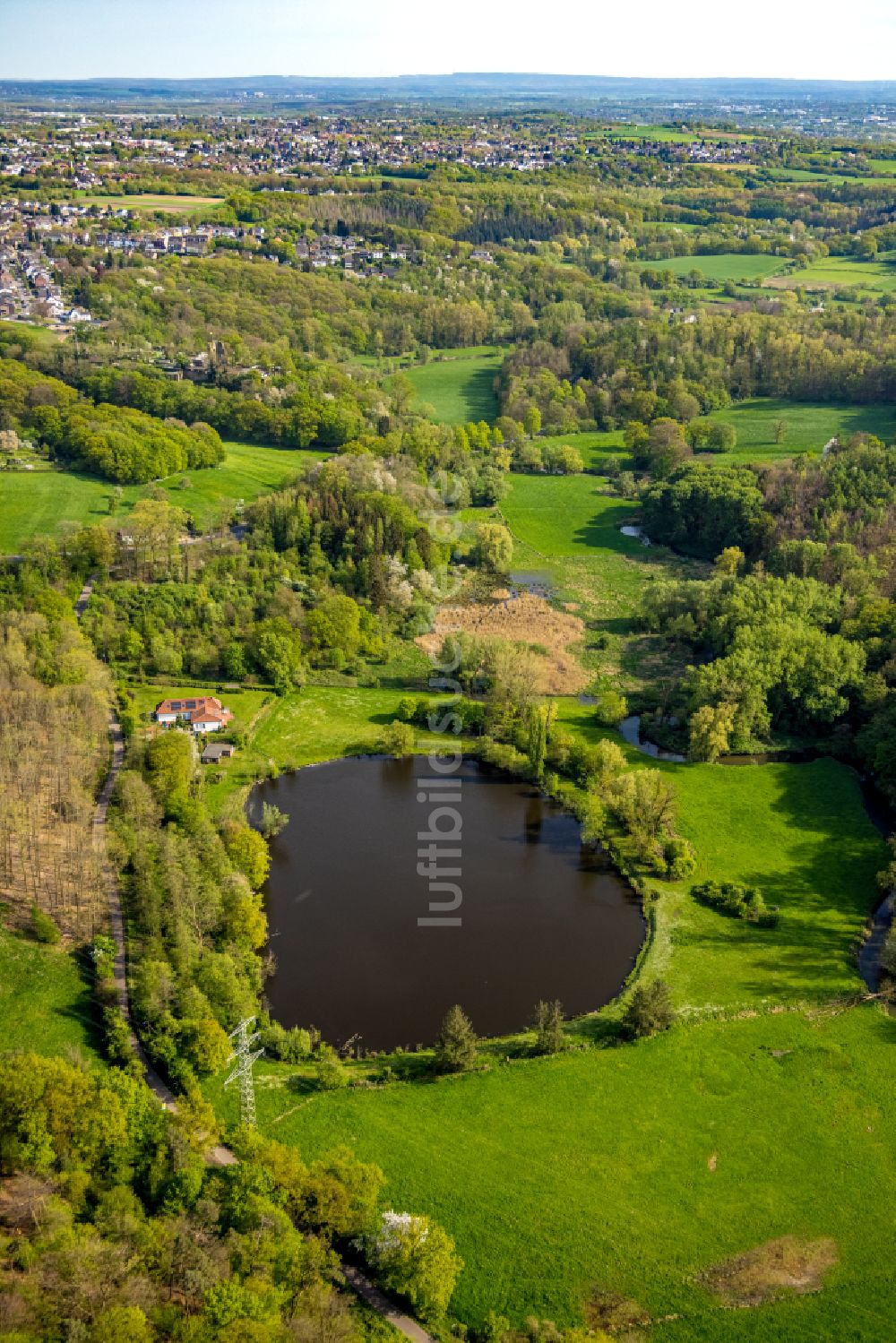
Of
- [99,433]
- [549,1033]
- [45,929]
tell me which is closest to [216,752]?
[45,929]

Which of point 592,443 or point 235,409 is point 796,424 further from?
point 235,409

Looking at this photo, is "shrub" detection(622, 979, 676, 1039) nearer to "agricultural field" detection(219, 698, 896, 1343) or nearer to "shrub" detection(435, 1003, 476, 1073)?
"agricultural field" detection(219, 698, 896, 1343)

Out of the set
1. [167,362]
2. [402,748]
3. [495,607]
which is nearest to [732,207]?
[167,362]

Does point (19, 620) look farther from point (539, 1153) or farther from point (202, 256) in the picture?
point (202, 256)

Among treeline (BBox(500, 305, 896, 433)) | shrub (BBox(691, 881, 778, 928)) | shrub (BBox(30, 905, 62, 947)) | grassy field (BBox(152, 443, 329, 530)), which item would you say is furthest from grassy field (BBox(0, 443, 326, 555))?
shrub (BBox(691, 881, 778, 928))

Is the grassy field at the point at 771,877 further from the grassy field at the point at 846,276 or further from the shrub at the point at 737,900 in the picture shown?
the grassy field at the point at 846,276

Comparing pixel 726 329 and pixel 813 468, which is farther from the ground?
pixel 726 329

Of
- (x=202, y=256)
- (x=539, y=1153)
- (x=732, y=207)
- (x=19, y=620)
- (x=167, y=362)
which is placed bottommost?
(x=539, y=1153)
